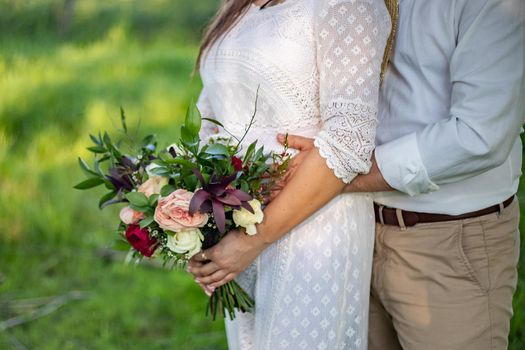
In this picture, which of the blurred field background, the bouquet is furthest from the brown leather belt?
the blurred field background

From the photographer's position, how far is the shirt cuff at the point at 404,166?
1745 millimetres

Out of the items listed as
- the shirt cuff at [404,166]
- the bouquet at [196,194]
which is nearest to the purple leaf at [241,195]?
the bouquet at [196,194]

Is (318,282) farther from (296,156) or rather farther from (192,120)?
(192,120)

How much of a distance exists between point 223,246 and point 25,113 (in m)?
3.80

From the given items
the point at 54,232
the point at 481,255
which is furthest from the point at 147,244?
the point at 54,232

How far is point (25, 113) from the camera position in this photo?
521cm

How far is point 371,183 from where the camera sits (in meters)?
1.82

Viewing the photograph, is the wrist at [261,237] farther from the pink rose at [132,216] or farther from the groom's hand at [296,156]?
the pink rose at [132,216]

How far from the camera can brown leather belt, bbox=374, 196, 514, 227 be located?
1871 mm

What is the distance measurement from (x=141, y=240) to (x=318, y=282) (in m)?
0.46

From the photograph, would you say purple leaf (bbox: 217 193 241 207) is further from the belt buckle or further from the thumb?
the belt buckle

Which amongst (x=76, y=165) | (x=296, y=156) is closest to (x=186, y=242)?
(x=296, y=156)

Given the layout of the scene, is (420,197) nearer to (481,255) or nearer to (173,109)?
(481,255)

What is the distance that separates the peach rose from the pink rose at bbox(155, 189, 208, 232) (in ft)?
0.25
